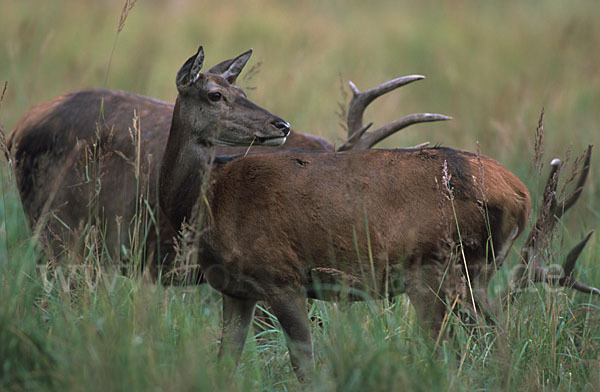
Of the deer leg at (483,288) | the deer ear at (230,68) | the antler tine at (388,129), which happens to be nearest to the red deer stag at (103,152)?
the antler tine at (388,129)

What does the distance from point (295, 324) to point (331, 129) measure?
5603 mm

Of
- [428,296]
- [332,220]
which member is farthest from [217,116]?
[428,296]

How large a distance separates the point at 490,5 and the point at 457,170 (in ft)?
36.9

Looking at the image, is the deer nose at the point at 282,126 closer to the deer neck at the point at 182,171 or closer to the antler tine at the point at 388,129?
the deer neck at the point at 182,171

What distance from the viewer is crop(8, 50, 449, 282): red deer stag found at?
17.6 feet

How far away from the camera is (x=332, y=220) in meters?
4.26

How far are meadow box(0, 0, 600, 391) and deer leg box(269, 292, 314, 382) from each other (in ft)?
0.33

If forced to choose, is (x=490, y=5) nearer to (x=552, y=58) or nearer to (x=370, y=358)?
(x=552, y=58)

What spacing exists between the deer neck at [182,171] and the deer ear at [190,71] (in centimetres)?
15

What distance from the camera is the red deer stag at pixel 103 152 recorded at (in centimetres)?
536

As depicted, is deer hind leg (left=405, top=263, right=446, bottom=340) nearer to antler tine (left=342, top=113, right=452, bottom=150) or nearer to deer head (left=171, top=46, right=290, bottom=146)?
deer head (left=171, top=46, right=290, bottom=146)

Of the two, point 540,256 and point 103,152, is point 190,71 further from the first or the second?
point 540,256

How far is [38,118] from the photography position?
5.75 meters

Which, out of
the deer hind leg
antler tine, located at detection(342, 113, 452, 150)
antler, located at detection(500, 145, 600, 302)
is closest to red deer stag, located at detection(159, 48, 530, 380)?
the deer hind leg
